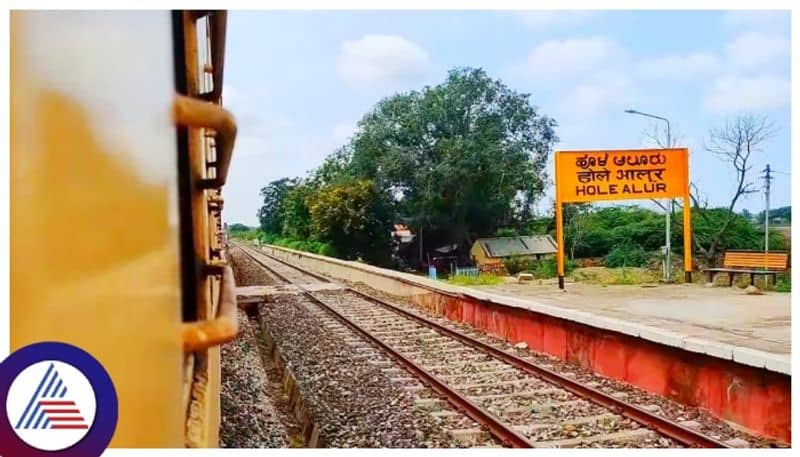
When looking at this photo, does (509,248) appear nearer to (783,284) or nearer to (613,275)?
(613,275)

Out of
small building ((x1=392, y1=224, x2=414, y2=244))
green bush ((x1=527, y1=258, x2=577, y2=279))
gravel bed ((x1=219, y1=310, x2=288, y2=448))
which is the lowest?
gravel bed ((x1=219, y1=310, x2=288, y2=448))

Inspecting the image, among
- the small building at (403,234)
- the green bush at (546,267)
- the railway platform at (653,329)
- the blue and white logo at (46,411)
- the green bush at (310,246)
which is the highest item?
the small building at (403,234)

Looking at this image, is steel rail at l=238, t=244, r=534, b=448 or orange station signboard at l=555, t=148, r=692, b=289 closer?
steel rail at l=238, t=244, r=534, b=448

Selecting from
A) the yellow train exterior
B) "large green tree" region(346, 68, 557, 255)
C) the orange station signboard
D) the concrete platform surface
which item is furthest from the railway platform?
the yellow train exterior

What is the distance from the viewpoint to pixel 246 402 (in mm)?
3789

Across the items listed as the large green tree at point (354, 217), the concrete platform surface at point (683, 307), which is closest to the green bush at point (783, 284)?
the concrete platform surface at point (683, 307)

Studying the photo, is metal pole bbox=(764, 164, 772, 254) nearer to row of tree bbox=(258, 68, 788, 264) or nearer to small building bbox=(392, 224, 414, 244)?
row of tree bbox=(258, 68, 788, 264)

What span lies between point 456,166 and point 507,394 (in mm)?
1459

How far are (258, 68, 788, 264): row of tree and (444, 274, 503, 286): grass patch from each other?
0.41 metres

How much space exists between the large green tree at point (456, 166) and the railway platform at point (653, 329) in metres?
0.79

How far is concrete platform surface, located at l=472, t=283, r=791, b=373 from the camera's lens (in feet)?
12.6

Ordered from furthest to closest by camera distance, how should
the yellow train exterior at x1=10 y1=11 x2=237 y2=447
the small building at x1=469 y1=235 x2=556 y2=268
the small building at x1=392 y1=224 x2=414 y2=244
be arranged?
1. the small building at x1=392 y1=224 x2=414 y2=244
2. the small building at x1=469 y1=235 x2=556 y2=268
3. the yellow train exterior at x1=10 y1=11 x2=237 y2=447

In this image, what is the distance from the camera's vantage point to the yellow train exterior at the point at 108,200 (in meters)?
0.93

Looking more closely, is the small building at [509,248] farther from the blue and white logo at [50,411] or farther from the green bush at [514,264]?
the blue and white logo at [50,411]
